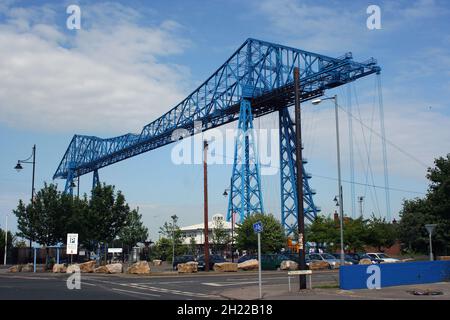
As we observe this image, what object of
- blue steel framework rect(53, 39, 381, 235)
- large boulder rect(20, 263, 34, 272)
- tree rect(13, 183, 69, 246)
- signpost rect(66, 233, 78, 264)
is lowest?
large boulder rect(20, 263, 34, 272)

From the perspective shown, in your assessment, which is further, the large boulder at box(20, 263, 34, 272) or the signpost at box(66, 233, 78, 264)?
the large boulder at box(20, 263, 34, 272)

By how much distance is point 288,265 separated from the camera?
154 ft

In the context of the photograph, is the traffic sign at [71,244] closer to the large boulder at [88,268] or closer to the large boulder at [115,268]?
the large boulder at [115,268]

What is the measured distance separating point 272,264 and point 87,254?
30.5 metres

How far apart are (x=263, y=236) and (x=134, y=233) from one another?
36.7 meters

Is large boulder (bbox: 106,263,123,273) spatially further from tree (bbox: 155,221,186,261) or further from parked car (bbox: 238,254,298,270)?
tree (bbox: 155,221,186,261)

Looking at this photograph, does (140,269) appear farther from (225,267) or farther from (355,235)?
(355,235)

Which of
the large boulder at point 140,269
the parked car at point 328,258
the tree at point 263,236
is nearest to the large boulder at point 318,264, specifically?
the parked car at point 328,258

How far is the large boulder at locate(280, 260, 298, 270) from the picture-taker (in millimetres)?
46562

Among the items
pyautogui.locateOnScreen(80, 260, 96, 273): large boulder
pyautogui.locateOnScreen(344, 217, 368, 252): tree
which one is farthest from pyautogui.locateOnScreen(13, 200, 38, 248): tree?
pyautogui.locateOnScreen(344, 217, 368, 252): tree

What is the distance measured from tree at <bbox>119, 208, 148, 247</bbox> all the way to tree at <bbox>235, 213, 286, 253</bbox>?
31213 mm

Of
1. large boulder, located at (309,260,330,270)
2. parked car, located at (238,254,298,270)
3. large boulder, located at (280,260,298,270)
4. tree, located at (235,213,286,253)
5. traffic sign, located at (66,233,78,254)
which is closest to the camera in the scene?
traffic sign, located at (66,233,78,254)
